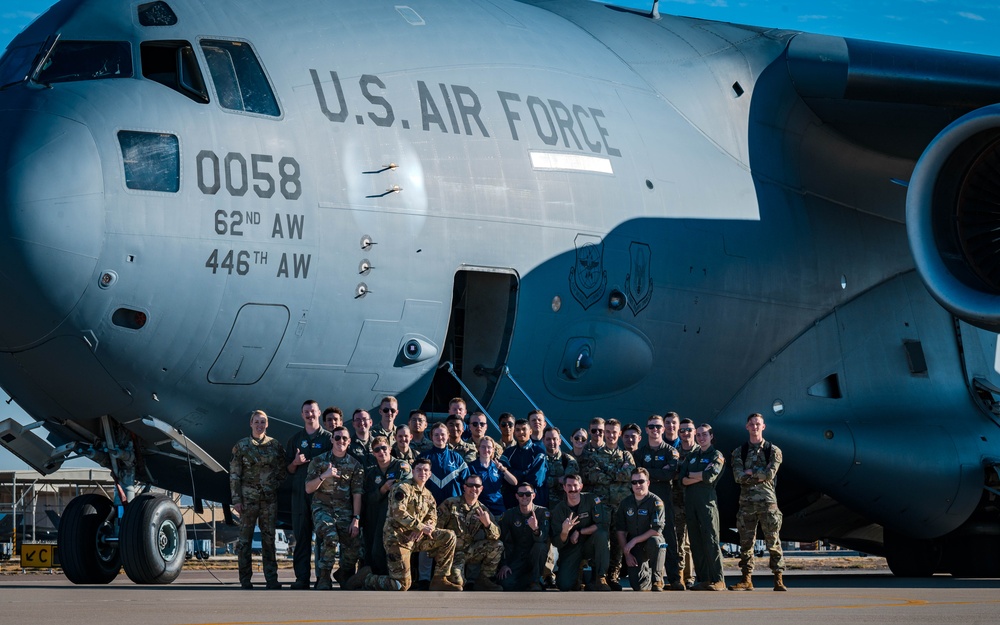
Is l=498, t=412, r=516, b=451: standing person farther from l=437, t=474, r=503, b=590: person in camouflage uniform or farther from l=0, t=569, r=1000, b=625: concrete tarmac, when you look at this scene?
l=0, t=569, r=1000, b=625: concrete tarmac

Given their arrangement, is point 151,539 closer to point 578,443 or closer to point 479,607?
point 479,607

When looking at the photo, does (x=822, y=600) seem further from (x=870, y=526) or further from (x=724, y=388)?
(x=870, y=526)

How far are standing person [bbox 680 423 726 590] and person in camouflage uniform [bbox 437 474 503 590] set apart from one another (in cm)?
168

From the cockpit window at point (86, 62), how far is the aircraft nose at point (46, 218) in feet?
1.95

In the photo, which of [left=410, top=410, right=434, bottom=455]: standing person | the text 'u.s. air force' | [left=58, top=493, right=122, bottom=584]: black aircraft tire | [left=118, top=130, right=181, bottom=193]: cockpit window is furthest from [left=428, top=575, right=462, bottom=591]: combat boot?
the text 'u.s. air force'

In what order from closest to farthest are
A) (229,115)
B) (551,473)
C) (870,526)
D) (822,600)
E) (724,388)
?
(822,600)
(229,115)
(551,473)
(724,388)
(870,526)

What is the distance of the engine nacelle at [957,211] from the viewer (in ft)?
36.8

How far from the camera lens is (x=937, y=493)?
43.8 feet

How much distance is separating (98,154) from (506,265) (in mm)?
3298

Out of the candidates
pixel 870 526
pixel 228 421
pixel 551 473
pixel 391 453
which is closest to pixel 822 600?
pixel 551 473

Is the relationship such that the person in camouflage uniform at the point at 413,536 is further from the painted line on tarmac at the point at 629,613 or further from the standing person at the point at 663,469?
the painted line on tarmac at the point at 629,613

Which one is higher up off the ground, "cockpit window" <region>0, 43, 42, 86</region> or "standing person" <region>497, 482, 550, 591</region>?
"cockpit window" <region>0, 43, 42, 86</region>

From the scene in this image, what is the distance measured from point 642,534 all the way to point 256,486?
2.99m

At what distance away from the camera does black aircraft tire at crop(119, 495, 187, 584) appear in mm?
9617
